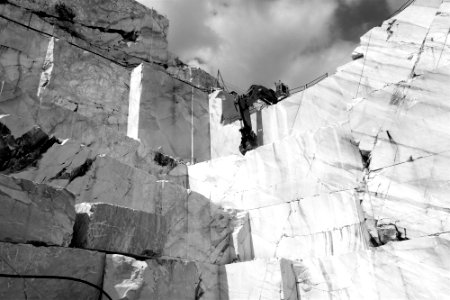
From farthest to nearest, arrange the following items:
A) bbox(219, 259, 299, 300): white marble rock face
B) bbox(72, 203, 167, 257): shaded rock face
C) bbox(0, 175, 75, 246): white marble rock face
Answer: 1. bbox(219, 259, 299, 300): white marble rock face
2. bbox(72, 203, 167, 257): shaded rock face
3. bbox(0, 175, 75, 246): white marble rock face

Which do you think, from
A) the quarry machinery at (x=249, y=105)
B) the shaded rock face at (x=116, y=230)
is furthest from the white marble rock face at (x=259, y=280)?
A: the quarry machinery at (x=249, y=105)

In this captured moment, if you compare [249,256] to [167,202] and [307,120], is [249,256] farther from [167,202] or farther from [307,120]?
[307,120]

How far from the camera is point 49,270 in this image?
3154mm

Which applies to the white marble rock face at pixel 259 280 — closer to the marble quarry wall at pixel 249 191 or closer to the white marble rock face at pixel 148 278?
the marble quarry wall at pixel 249 191

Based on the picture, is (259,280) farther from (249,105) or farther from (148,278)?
(249,105)

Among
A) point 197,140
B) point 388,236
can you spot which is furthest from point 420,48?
point 197,140

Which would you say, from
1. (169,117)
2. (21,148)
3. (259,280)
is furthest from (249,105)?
(21,148)

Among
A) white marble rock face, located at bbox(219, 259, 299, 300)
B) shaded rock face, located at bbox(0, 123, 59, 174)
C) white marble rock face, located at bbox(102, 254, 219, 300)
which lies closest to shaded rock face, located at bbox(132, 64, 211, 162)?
white marble rock face, located at bbox(219, 259, 299, 300)

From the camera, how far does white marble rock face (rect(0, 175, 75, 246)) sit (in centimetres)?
309

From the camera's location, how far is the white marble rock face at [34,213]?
3.09 m

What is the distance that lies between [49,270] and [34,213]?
477 millimetres

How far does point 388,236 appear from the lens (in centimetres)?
687

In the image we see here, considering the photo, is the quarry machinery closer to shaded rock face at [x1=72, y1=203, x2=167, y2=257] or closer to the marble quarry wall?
the marble quarry wall

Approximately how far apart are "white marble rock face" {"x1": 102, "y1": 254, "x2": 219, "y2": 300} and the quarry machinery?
20.7 feet
